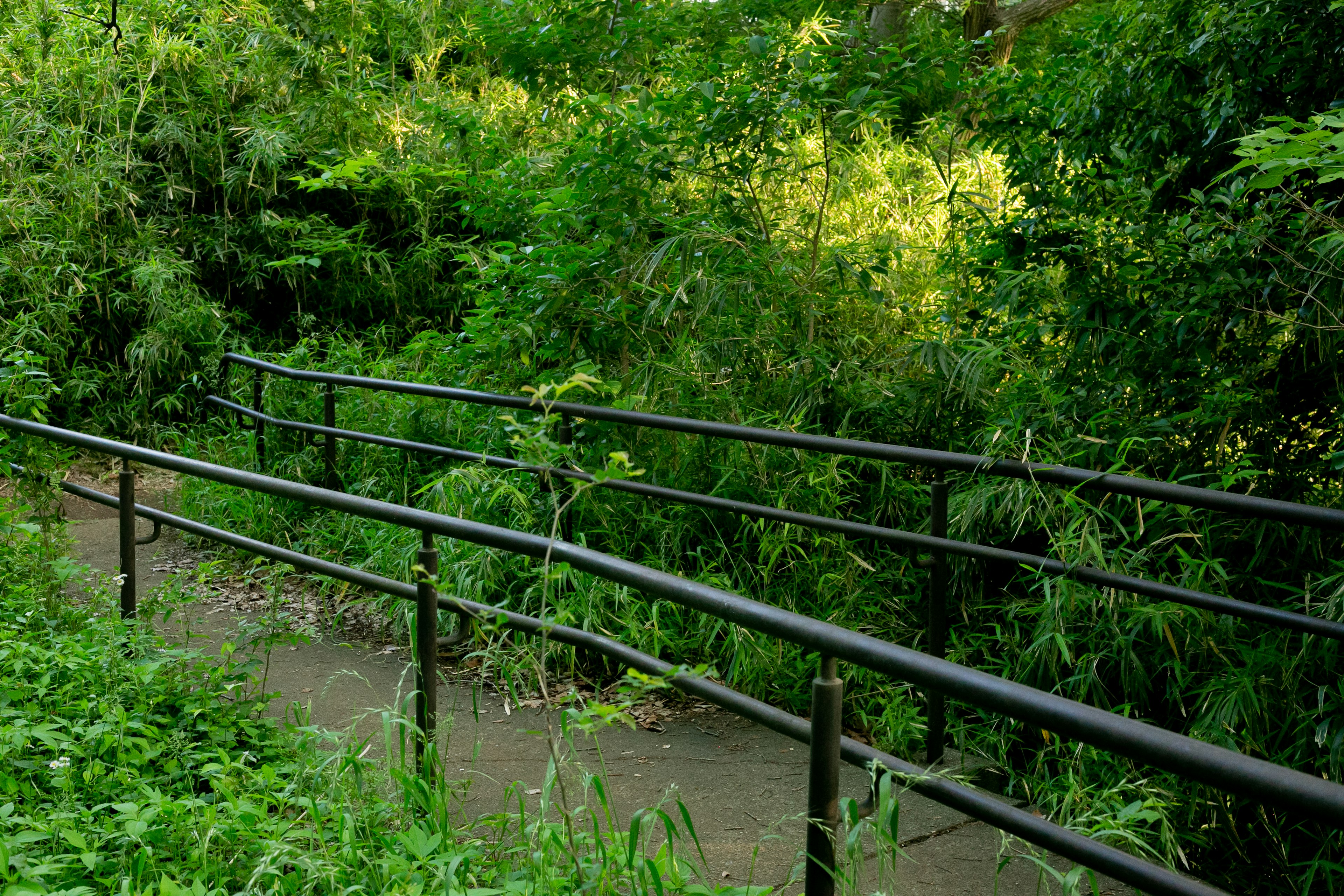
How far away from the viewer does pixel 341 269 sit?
8891mm

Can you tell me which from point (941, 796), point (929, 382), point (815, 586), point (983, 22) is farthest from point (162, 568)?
point (983, 22)

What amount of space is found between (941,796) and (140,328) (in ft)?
27.2

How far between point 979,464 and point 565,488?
6.47 feet

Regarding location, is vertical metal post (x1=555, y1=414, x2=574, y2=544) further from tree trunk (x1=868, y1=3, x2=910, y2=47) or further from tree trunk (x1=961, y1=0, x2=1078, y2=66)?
tree trunk (x1=868, y1=3, x2=910, y2=47)

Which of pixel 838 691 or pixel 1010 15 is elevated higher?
pixel 1010 15

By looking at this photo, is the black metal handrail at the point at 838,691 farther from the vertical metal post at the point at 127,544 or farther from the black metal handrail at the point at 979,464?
the vertical metal post at the point at 127,544

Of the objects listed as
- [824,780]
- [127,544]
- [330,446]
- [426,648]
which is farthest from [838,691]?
[330,446]

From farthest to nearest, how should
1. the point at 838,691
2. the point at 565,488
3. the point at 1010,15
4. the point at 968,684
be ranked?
the point at 1010,15 < the point at 565,488 < the point at 838,691 < the point at 968,684

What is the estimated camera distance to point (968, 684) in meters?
1.33

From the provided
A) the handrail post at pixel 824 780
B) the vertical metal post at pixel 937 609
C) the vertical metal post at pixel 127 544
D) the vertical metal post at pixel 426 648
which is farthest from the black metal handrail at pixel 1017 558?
the vertical metal post at pixel 127 544

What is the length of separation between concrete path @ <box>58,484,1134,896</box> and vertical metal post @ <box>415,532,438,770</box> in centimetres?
5

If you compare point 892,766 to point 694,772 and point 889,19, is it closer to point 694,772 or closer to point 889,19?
point 694,772

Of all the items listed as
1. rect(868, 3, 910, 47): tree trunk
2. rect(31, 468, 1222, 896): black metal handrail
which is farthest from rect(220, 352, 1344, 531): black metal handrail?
rect(868, 3, 910, 47): tree trunk

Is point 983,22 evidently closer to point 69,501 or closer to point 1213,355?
point 1213,355
